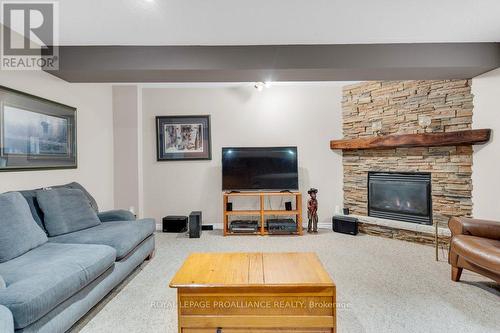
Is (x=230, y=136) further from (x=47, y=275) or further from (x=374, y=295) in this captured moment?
(x=47, y=275)

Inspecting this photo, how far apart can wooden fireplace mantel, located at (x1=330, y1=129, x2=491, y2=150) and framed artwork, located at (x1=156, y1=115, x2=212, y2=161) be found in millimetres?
2251

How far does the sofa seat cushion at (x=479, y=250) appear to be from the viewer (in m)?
2.01

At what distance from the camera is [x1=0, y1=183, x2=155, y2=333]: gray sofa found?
1.41 m

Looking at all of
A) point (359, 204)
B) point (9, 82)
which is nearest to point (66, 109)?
point (9, 82)

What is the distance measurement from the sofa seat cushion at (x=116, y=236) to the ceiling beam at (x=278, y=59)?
5.67ft

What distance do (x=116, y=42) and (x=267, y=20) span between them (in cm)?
168

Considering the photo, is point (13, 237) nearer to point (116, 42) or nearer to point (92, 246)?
point (92, 246)

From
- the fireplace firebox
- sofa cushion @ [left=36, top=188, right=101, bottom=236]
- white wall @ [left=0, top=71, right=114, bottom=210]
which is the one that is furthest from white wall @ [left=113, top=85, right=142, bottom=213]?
the fireplace firebox

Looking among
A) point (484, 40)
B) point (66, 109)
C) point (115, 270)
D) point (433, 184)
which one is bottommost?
point (115, 270)

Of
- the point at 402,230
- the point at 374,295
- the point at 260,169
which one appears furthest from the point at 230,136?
the point at 374,295

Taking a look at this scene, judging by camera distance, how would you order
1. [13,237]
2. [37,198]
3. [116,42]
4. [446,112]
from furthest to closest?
[446,112]
[116,42]
[37,198]
[13,237]

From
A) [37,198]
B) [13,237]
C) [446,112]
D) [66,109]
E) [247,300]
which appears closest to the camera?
[247,300]

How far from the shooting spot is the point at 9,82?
253cm

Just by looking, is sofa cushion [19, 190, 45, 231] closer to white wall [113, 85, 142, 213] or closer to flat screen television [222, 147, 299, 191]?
white wall [113, 85, 142, 213]
